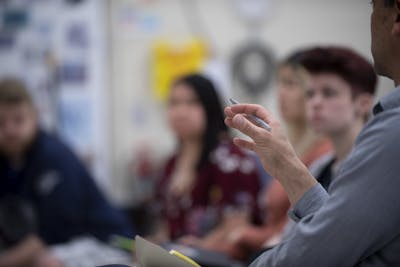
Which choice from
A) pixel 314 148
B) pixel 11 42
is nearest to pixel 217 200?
pixel 314 148

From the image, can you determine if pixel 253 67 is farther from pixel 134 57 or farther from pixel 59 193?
pixel 59 193

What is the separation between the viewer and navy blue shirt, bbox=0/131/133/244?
8.65 ft

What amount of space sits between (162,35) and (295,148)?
182 centimetres

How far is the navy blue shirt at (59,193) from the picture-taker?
8.65ft

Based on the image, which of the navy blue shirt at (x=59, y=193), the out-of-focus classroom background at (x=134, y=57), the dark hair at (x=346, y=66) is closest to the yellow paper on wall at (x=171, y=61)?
the out-of-focus classroom background at (x=134, y=57)

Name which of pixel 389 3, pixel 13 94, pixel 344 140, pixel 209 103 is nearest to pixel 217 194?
pixel 209 103

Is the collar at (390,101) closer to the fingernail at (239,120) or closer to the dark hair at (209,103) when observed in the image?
the fingernail at (239,120)

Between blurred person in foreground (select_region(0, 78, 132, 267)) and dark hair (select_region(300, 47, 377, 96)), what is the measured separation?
1.23 meters

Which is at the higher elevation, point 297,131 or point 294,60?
point 294,60

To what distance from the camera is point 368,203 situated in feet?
3.03

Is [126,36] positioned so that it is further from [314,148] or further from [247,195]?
[314,148]

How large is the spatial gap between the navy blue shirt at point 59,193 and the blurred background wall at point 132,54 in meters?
0.97

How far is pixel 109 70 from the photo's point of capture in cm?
373

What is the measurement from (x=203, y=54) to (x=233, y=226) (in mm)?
1567
